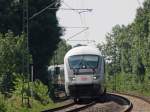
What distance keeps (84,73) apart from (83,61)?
95cm

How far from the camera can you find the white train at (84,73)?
4059cm

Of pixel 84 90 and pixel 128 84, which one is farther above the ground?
pixel 128 84

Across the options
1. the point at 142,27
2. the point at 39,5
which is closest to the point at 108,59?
the point at 142,27

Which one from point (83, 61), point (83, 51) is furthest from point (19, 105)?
point (83, 51)

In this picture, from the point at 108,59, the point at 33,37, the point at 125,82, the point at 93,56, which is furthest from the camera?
the point at 108,59

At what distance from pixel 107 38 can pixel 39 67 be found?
268 feet

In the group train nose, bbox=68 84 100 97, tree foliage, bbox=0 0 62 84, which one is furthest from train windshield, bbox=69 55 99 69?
tree foliage, bbox=0 0 62 84

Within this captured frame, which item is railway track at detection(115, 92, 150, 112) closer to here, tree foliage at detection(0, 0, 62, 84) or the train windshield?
the train windshield

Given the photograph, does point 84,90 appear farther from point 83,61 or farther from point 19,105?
point 19,105

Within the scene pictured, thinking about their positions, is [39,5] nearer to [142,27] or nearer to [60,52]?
[142,27]

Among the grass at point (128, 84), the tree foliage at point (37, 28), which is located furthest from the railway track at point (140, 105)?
the grass at point (128, 84)

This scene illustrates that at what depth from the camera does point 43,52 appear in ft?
205

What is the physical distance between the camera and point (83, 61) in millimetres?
41344

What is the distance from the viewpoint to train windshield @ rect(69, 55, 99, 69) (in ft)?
135
